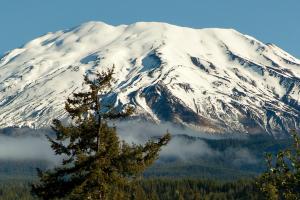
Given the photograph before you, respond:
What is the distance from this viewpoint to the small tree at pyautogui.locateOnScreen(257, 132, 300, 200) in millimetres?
29228

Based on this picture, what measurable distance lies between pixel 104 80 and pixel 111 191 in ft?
16.1

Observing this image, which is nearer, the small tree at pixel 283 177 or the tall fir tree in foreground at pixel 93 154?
the small tree at pixel 283 177

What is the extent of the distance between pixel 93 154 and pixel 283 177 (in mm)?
9572

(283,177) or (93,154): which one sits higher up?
(93,154)

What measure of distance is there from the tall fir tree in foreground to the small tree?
6704 millimetres

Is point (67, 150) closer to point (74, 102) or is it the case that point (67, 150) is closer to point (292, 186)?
point (74, 102)

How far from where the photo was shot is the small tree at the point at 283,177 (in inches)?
1151

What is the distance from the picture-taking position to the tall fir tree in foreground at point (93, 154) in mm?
35500

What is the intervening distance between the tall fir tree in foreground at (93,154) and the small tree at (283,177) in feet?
22.0

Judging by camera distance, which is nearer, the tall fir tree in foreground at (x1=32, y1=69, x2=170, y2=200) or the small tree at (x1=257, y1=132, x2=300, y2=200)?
the small tree at (x1=257, y1=132, x2=300, y2=200)

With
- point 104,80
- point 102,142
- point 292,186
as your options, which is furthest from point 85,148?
point 292,186

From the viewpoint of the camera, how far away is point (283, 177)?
2984cm

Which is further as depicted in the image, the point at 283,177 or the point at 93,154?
the point at 93,154

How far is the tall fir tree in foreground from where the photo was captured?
116 feet
